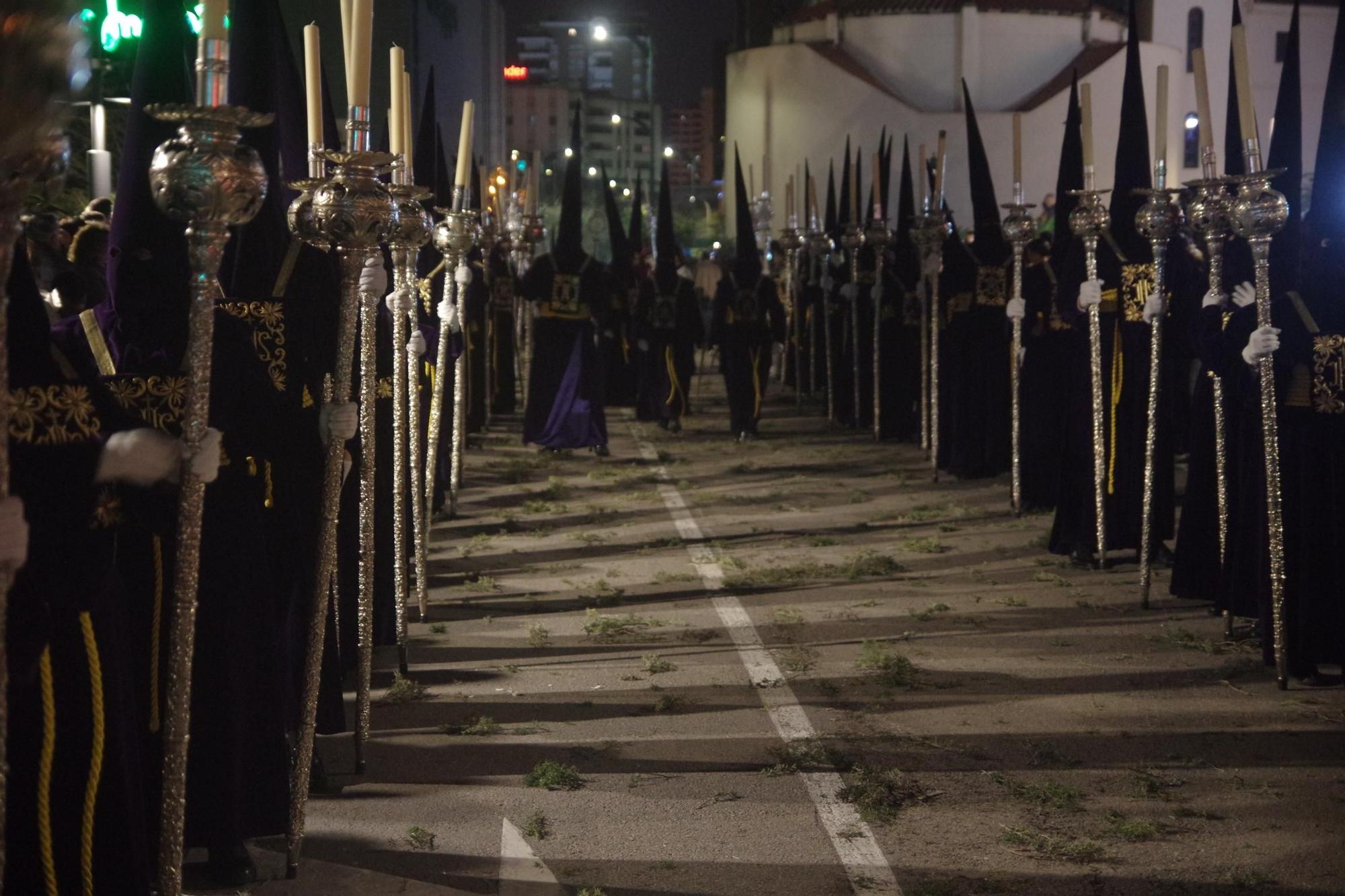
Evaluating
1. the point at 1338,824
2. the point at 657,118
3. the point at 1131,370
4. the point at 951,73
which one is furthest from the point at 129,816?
the point at 657,118

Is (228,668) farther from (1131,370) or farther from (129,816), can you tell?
(1131,370)

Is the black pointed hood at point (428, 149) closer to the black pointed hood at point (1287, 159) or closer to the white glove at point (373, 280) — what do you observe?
the white glove at point (373, 280)

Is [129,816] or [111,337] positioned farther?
[111,337]

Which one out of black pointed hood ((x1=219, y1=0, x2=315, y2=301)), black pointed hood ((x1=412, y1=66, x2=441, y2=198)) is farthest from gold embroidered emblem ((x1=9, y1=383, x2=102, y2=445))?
black pointed hood ((x1=412, y1=66, x2=441, y2=198))

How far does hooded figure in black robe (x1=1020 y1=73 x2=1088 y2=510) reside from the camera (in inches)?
399

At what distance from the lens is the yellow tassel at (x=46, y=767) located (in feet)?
10.3

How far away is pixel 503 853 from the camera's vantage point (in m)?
4.54

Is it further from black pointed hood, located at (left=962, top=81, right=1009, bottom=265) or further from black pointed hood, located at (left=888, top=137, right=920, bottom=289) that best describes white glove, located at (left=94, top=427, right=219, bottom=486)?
black pointed hood, located at (left=888, top=137, right=920, bottom=289)

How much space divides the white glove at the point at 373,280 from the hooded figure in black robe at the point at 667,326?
12.7m

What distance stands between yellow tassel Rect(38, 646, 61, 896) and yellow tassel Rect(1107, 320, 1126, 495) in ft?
24.3

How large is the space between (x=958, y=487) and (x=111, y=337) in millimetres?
10291

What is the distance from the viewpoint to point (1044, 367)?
38.8 feet

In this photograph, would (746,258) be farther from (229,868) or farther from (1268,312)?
(229,868)

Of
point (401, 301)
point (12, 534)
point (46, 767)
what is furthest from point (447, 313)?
point (12, 534)
